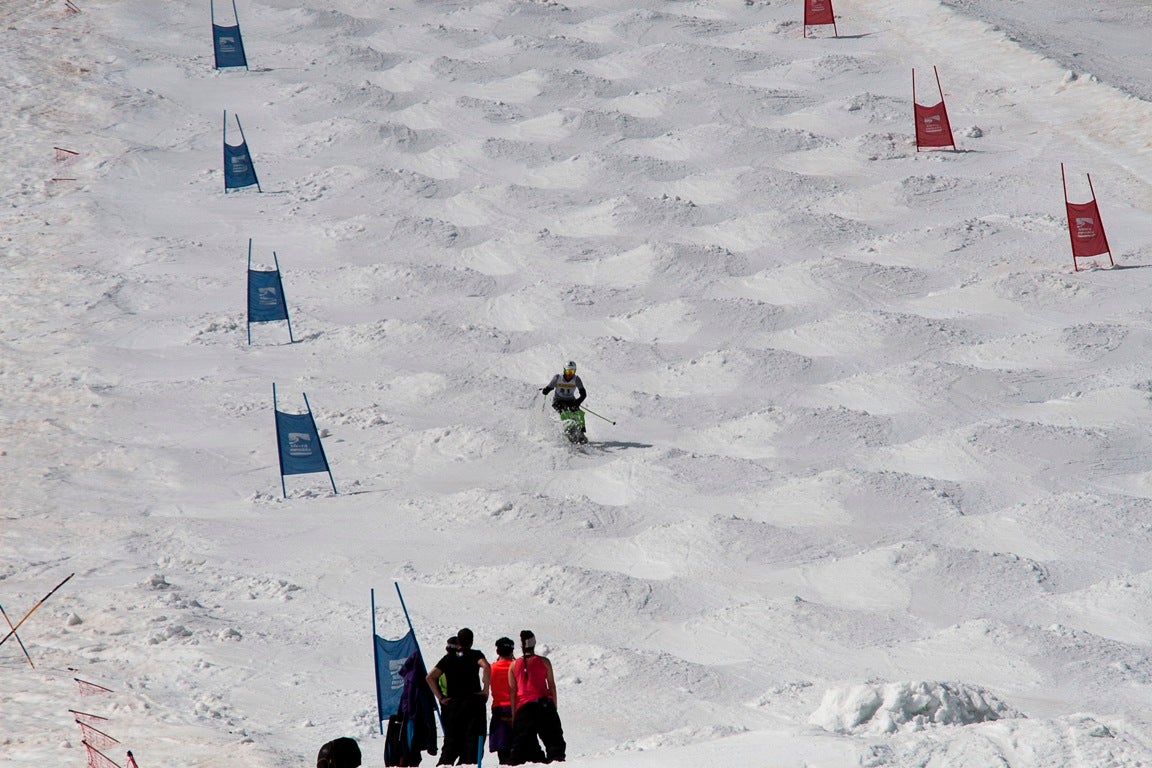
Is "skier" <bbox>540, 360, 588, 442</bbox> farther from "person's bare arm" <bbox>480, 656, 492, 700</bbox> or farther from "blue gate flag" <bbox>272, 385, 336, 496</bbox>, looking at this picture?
"person's bare arm" <bbox>480, 656, 492, 700</bbox>

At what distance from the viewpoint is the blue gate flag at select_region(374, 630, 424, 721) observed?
1059cm

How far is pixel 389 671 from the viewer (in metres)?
10.7

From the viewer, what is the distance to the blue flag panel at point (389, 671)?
10586mm

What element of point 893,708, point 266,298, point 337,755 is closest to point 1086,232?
point 266,298

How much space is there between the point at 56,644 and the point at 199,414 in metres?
6.70

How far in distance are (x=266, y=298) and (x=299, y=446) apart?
4.76 meters

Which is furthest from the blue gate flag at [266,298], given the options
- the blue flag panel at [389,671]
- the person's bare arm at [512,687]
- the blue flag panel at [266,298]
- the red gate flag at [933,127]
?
the person's bare arm at [512,687]

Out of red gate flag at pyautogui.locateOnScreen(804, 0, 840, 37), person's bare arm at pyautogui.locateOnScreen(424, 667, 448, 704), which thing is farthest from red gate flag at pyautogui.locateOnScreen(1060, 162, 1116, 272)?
person's bare arm at pyautogui.locateOnScreen(424, 667, 448, 704)

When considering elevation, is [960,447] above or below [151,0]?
below

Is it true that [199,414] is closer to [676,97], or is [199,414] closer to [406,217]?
[406,217]

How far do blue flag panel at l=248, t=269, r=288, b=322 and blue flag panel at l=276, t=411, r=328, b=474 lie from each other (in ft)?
14.3

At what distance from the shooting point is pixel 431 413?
773 inches

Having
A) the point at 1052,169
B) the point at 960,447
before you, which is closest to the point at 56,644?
the point at 960,447

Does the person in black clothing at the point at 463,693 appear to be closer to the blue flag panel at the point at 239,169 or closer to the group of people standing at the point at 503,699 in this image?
the group of people standing at the point at 503,699
